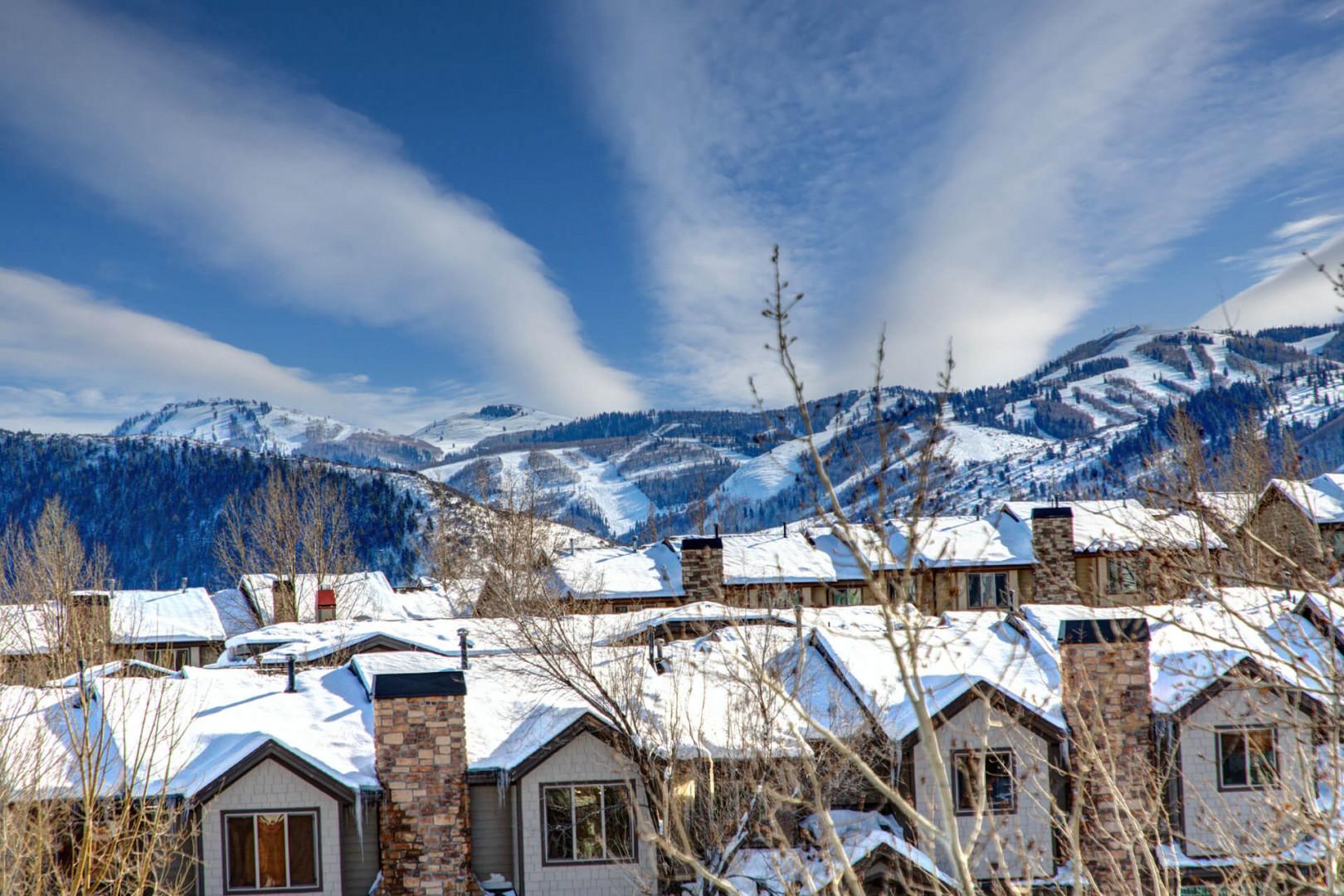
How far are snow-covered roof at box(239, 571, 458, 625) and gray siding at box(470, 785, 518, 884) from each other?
27.0 meters

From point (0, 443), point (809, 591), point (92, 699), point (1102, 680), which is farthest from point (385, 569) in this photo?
point (0, 443)

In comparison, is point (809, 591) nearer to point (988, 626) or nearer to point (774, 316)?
point (988, 626)

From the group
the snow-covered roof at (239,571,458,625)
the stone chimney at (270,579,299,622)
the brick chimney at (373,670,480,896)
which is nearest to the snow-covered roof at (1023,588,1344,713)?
the brick chimney at (373,670,480,896)

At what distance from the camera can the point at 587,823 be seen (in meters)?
15.6

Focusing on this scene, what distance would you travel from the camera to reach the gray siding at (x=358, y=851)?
1491cm

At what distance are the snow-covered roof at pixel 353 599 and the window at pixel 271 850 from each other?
2695cm

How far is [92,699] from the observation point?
51.4ft

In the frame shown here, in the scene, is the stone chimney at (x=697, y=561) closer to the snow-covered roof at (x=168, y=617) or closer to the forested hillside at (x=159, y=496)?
the snow-covered roof at (x=168, y=617)

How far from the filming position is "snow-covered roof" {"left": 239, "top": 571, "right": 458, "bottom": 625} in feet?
141

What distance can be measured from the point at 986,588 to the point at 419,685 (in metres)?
28.1

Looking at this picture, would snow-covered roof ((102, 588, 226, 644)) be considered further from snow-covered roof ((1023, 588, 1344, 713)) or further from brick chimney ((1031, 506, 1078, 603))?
snow-covered roof ((1023, 588, 1344, 713))

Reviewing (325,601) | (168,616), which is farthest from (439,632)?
(168,616)

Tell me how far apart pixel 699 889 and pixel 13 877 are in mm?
8330

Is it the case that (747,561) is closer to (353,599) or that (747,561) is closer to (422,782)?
(353,599)
